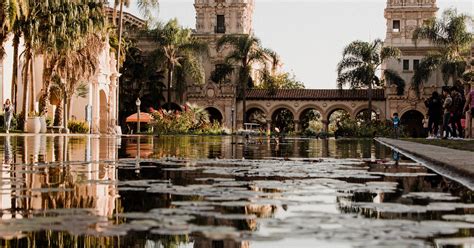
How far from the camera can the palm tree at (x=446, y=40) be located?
65.1 metres

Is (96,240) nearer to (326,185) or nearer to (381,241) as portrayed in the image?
(381,241)

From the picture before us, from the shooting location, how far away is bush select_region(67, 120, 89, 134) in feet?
156

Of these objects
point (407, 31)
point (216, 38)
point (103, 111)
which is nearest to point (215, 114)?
point (216, 38)

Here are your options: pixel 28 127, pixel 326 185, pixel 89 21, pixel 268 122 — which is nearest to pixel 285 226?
pixel 326 185

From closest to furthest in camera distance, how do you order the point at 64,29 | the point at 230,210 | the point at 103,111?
the point at 230,210 < the point at 64,29 < the point at 103,111

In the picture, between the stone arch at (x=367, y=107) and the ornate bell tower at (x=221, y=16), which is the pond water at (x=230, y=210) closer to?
the stone arch at (x=367, y=107)

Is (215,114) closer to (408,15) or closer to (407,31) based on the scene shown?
(407,31)

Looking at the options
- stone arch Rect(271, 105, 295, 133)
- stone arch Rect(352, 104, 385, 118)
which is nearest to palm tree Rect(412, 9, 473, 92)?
stone arch Rect(352, 104, 385, 118)

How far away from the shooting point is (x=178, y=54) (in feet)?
232

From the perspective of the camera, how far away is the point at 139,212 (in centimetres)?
525

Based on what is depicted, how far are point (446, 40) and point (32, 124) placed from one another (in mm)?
39665

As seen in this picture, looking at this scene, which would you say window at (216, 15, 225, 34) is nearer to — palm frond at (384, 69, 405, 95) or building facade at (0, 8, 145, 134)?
palm frond at (384, 69, 405, 95)

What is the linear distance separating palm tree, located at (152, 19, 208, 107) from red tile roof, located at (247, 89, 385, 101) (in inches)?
288

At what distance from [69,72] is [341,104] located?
34861mm
